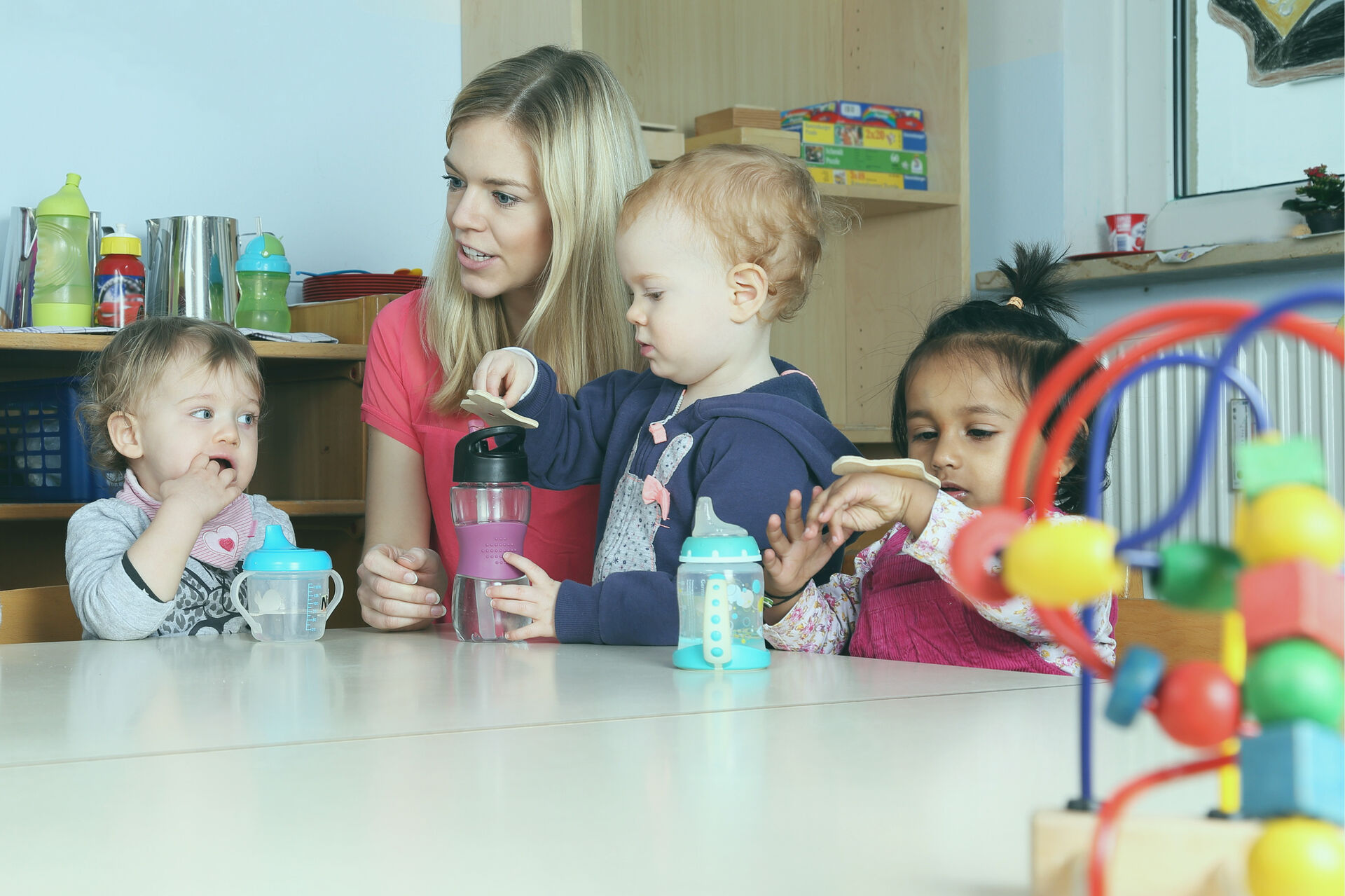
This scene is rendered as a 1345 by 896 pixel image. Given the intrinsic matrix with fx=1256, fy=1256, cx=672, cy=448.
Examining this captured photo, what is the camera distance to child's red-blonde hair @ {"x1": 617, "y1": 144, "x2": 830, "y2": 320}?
4.19 feet

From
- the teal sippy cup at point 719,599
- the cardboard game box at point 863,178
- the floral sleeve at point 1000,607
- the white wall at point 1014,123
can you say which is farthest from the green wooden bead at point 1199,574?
the white wall at point 1014,123

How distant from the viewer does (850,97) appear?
11.6 ft

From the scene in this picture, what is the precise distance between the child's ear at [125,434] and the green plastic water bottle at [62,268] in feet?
2.24

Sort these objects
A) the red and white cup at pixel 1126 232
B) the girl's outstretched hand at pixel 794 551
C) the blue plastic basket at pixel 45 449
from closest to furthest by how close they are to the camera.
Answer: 1. the girl's outstretched hand at pixel 794 551
2. the blue plastic basket at pixel 45 449
3. the red and white cup at pixel 1126 232

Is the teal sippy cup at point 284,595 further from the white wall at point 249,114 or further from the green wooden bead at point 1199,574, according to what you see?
the white wall at point 249,114

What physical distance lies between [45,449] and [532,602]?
4.75 ft

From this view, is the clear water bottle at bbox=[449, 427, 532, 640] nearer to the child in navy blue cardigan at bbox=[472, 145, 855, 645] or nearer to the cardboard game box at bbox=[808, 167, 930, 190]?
the child in navy blue cardigan at bbox=[472, 145, 855, 645]

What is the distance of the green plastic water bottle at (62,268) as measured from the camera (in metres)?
2.19

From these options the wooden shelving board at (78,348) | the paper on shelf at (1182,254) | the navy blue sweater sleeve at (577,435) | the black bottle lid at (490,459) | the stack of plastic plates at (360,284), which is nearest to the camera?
the black bottle lid at (490,459)

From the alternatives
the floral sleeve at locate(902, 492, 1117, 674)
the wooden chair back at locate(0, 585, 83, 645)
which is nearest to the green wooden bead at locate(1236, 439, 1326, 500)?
the floral sleeve at locate(902, 492, 1117, 674)

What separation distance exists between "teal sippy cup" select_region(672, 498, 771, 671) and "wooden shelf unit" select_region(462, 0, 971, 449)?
2.11 m

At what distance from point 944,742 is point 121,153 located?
2.30 metres

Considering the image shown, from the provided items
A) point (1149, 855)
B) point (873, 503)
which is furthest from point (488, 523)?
point (1149, 855)

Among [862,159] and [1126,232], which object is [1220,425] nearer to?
[1126,232]
